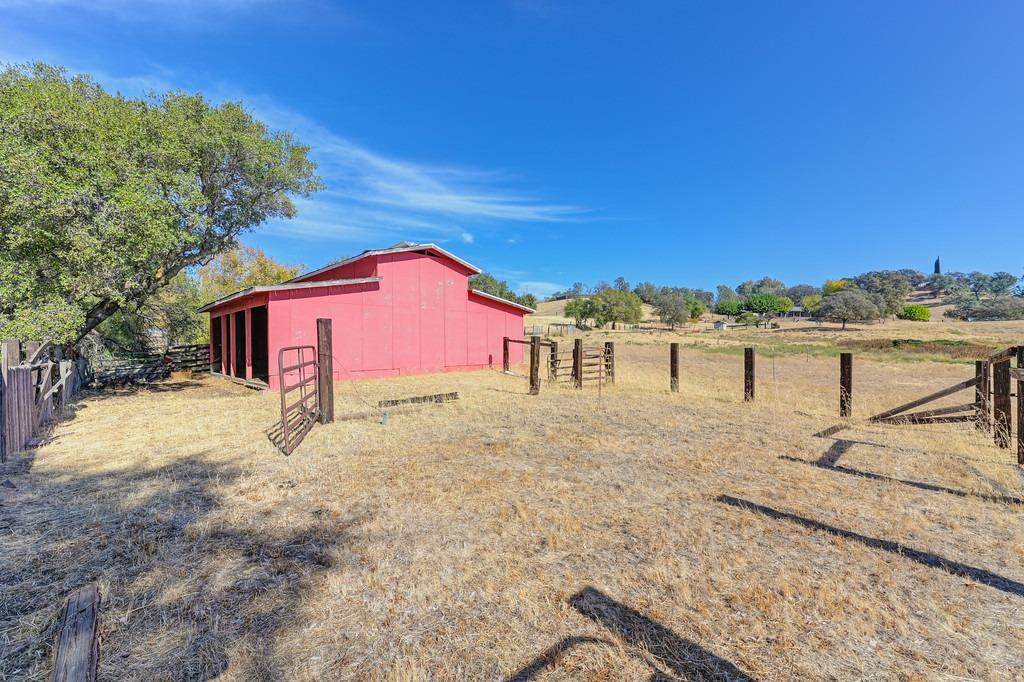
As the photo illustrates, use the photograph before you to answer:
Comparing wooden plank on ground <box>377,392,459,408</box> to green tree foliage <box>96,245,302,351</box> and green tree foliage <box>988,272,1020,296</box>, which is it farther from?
green tree foliage <box>988,272,1020,296</box>

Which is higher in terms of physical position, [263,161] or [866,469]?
[263,161]

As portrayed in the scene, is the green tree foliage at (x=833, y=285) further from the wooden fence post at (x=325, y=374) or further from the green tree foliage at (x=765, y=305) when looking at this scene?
the wooden fence post at (x=325, y=374)

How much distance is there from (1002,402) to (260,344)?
74.0 ft

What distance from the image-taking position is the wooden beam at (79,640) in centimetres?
141

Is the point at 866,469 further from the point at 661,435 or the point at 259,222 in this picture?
the point at 259,222

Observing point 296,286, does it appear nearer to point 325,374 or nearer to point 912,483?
point 325,374

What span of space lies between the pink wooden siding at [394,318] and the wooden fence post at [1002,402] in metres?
16.8

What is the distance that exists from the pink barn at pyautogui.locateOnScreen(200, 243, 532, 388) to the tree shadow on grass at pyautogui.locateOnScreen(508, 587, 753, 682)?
14.8 meters

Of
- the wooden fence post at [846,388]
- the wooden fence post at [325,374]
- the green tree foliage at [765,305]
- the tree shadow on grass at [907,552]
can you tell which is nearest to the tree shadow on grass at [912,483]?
the tree shadow on grass at [907,552]

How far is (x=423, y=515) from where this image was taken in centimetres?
504

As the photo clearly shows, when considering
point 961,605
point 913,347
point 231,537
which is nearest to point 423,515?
point 231,537

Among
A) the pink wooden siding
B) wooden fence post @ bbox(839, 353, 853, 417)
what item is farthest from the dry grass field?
the pink wooden siding

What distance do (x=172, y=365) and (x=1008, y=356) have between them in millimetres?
27612

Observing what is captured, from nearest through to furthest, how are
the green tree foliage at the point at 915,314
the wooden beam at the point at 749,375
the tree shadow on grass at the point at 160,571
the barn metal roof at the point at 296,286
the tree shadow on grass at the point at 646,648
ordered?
the tree shadow on grass at the point at 646,648, the tree shadow on grass at the point at 160,571, the wooden beam at the point at 749,375, the barn metal roof at the point at 296,286, the green tree foliage at the point at 915,314
